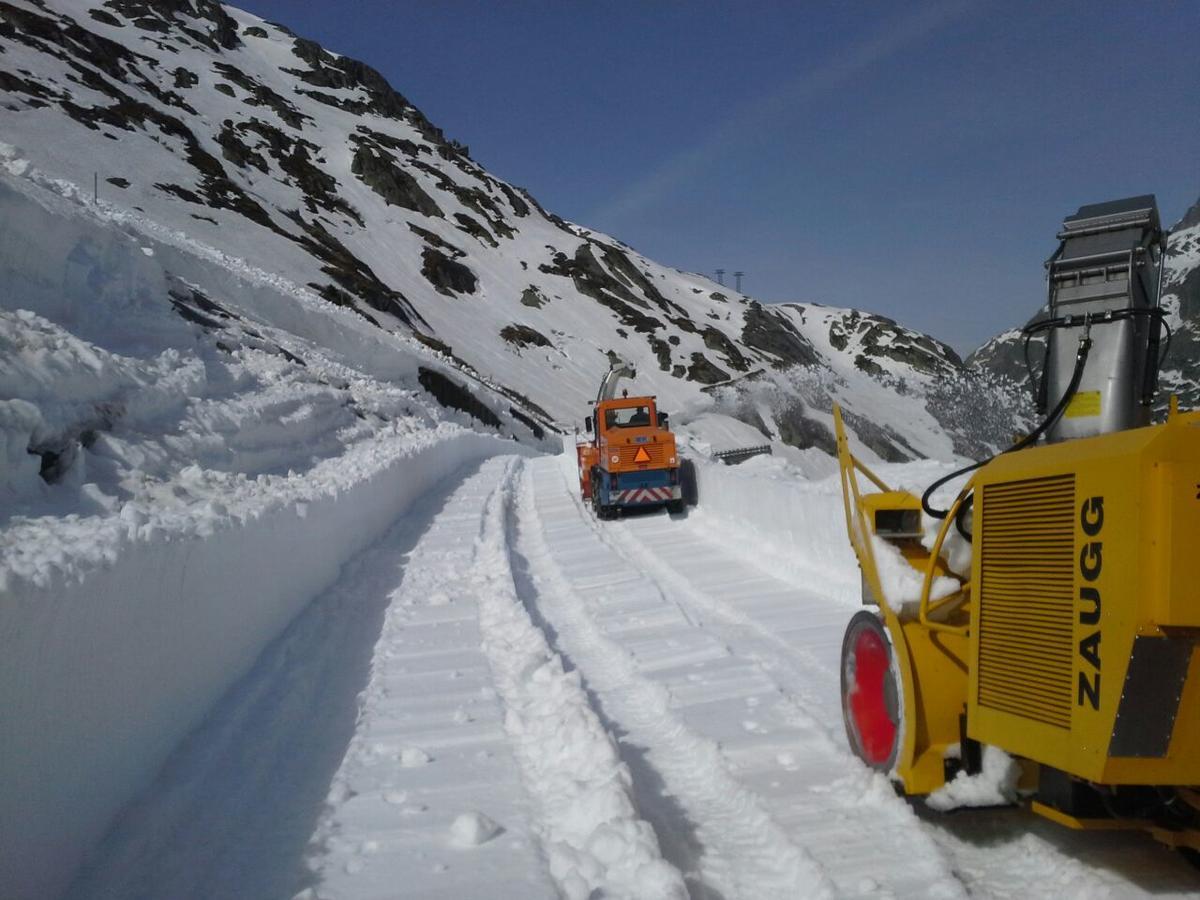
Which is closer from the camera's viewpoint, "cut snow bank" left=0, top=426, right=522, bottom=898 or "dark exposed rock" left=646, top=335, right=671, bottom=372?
"cut snow bank" left=0, top=426, right=522, bottom=898

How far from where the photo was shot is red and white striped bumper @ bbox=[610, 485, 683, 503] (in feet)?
50.2

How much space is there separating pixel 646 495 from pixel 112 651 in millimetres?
11482

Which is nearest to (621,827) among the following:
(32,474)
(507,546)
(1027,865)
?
(1027,865)

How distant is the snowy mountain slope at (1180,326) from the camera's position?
4.81 metres

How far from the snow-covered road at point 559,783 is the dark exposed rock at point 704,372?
7312cm

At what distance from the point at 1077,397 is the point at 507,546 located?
29.5 ft

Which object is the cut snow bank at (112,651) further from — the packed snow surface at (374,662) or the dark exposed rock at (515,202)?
the dark exposed rock at (515,202)

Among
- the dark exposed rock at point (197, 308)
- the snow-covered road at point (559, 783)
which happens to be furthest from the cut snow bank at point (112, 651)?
the dark exposed rock at point (197, 308)

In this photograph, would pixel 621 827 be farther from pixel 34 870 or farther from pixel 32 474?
pixel 32 474

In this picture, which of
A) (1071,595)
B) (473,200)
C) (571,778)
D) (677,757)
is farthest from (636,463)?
(473,200)

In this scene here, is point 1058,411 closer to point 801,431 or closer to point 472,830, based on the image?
point 472,830

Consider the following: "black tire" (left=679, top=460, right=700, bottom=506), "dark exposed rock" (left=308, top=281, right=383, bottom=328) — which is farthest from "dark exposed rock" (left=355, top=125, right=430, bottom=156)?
"black tire" (left=679, top=460, right=700, bottom=506)

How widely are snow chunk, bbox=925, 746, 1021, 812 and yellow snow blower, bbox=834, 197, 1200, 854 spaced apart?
0.05 m

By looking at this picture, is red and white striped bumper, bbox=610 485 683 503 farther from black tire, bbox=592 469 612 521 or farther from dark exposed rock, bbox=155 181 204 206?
dark exposed rock, bbox=155 181 204 206
